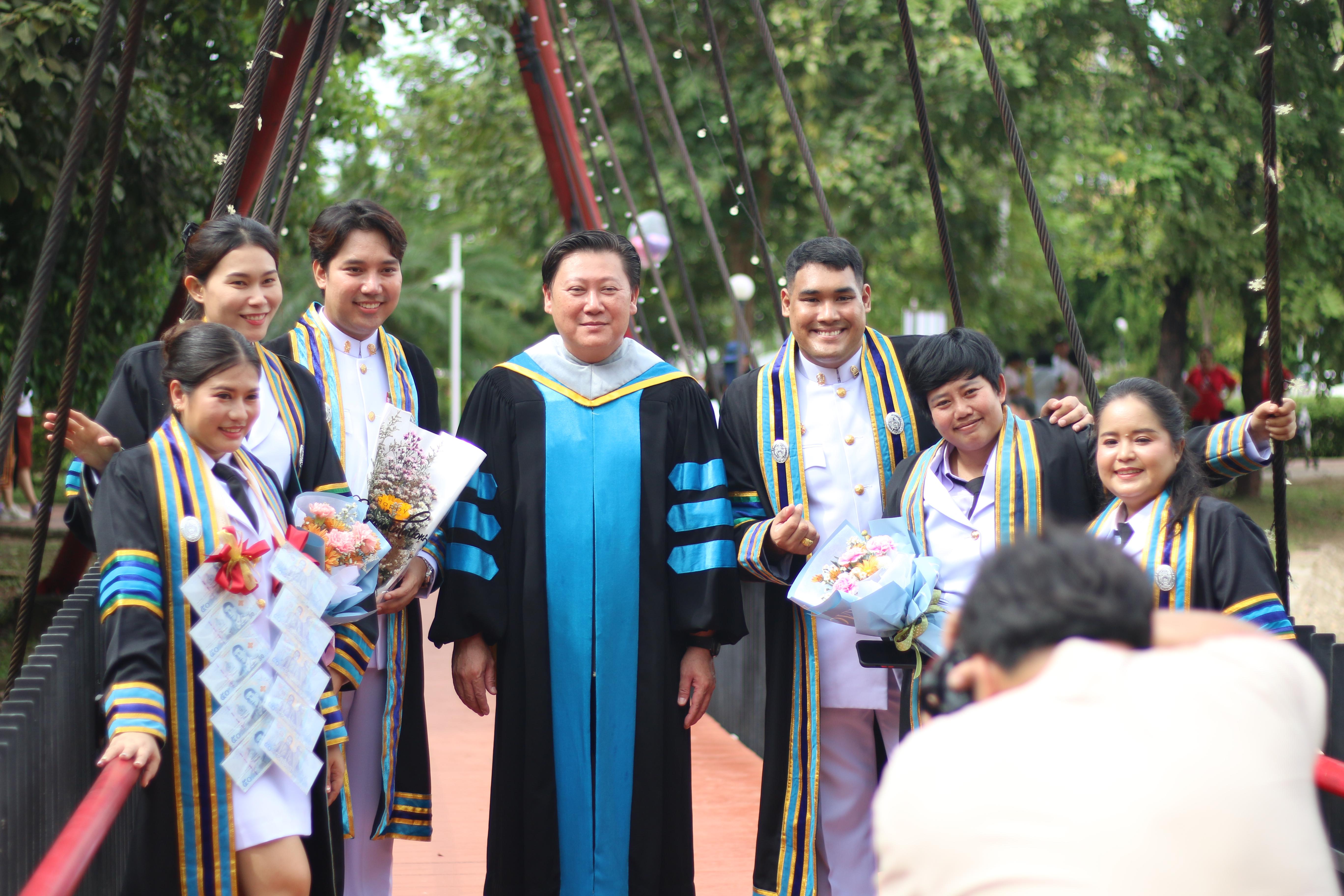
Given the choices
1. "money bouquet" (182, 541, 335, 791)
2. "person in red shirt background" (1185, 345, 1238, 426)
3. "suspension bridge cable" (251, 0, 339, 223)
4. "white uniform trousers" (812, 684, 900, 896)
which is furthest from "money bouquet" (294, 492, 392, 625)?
"person in red shirt background" (1185, 345, 1238, 426)

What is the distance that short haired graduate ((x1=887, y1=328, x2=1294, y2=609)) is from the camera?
3.19 meters

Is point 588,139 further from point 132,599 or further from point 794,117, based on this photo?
point 132,599

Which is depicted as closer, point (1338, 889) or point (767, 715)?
point (1338, 889)

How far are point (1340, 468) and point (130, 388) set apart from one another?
23671mm

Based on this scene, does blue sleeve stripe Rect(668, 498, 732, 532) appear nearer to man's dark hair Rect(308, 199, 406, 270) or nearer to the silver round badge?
man's dark hair Rect(308, 199, 406, 270)

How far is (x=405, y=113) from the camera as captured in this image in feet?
73.3

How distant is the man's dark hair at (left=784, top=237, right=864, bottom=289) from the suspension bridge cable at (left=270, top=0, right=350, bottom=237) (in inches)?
91.0

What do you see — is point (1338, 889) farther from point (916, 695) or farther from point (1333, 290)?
point (1333, 290)

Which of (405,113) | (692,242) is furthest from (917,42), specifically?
(405,113)

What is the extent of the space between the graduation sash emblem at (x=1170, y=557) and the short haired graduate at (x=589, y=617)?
3.44ft

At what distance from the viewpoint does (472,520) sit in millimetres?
3436

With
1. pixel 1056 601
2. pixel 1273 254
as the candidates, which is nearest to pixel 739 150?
pixel 1273 254

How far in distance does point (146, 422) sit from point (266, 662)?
31.0 inches

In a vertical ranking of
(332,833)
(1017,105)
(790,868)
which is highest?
(1017,105)
